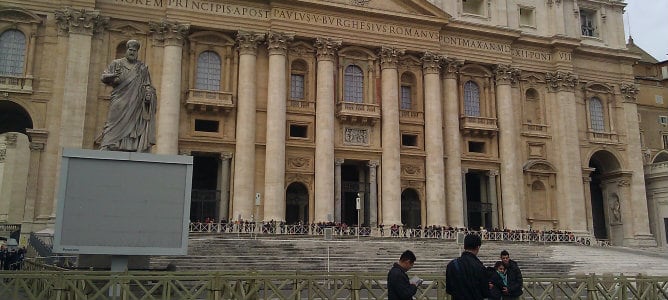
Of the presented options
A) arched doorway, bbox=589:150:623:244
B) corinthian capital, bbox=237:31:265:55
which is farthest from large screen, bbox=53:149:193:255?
arched doorway, bbox=589:150:623:244

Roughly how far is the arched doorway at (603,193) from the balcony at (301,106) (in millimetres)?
21469

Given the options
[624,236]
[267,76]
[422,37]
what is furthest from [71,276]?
[624,236]

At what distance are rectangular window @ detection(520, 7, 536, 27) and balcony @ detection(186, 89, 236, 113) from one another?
75.5 feet

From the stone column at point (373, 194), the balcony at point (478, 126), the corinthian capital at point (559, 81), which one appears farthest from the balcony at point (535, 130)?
the stone column at point (373, 194)

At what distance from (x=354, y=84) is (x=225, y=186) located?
10.4 metres

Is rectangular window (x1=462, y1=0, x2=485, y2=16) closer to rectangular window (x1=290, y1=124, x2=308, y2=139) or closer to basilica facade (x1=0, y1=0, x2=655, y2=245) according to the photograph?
basilica facade (x1=0, y1=0, x2=655, y2=245)

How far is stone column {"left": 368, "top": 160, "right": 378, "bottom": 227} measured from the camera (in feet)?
116

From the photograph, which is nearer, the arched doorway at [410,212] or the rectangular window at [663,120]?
the arched doorway at [410,212]

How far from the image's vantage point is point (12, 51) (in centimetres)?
3153

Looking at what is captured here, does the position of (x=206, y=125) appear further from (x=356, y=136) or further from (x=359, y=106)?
(x=359, y=106)

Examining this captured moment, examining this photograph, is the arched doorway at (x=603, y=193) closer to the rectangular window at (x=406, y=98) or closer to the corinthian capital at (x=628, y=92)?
the corinthian capital at (x=628, y=92)

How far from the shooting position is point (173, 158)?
504 inches

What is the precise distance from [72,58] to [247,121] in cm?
966

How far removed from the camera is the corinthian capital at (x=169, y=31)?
3306cm
